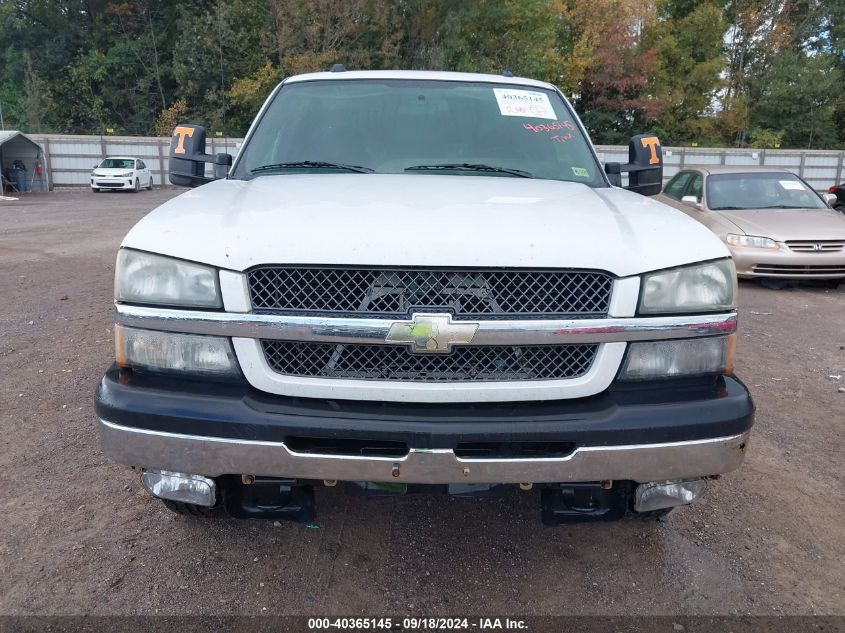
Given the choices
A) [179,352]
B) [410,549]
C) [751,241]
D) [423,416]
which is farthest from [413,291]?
[751,241]

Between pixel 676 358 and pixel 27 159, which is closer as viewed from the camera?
pixel 676 358

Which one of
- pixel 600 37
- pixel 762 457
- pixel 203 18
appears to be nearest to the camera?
pixel 762 457

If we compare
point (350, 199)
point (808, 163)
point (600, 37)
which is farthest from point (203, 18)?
point (350, 199)

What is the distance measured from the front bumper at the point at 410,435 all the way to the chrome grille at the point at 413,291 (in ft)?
0.97

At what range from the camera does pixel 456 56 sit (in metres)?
35.2

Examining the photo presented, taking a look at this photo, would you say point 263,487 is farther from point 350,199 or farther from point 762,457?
point 762,457

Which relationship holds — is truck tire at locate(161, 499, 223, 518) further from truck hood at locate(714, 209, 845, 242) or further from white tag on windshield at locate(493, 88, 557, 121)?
truck hood at locate(714, 209, 845, 242)

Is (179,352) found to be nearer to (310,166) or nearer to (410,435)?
(410,435)

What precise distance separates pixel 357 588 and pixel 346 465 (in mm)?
691

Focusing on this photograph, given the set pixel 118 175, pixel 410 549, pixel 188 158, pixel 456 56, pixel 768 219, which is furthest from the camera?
pixel 456 56


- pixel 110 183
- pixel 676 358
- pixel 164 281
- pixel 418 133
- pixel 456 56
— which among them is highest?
pixel 456 56

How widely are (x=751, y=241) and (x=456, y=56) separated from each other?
29.9 metres

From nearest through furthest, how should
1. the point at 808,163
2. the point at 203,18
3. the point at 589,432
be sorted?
the point at 589,432 < the point at 808,163 < the point at 203,18

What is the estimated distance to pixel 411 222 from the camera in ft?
7.11
